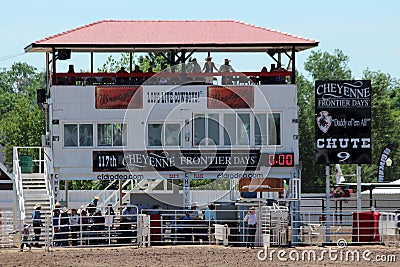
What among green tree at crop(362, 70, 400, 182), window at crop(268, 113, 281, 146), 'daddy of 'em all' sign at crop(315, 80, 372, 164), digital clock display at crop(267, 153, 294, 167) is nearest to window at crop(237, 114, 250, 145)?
window at crop(268, 113, 281, 146)

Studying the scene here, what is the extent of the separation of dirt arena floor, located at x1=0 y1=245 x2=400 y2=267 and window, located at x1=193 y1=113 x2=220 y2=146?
6.49m

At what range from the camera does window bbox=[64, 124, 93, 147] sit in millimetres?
38469

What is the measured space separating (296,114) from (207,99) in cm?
314

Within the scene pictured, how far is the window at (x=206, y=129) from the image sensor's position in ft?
128

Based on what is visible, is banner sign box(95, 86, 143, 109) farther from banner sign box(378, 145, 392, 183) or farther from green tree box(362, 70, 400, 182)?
green tree box(362, 70, 400, 182)

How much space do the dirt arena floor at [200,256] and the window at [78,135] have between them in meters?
6.35

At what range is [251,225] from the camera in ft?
110

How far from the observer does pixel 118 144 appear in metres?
38.7

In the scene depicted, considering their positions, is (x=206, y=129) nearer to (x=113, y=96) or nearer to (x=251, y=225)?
(x=113, y=96)

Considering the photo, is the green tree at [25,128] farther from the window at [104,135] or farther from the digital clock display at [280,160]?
the digital clock display at [280,160]

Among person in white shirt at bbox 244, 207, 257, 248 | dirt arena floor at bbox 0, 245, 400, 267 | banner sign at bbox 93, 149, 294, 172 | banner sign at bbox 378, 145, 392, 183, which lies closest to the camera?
dirt arena floor at bbox 0, 245, 400, 267

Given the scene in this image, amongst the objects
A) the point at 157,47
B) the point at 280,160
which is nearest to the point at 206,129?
the point at 280,160

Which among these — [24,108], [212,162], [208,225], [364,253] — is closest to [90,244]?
[208,225]

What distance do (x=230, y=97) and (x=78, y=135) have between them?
5.39 meters
